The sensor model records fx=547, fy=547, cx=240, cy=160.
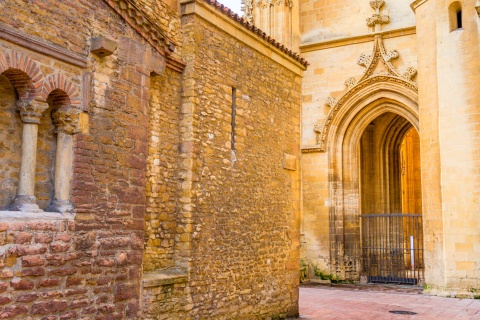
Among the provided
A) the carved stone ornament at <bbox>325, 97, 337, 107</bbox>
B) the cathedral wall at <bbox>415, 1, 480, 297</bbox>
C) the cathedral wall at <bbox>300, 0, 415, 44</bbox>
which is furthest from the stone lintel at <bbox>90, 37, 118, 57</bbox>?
the cathedral wall at <bbox>300, 0, 415, 44</bbox>

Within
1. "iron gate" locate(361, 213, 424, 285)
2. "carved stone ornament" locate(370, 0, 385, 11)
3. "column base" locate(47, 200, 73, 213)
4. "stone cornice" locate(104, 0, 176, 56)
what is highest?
"carved stone ornament" locate(370, 0, 385, 11)

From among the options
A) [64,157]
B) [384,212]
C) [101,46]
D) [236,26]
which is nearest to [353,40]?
[384,212]

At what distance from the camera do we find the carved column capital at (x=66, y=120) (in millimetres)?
5719

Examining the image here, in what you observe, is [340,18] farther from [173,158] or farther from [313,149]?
[173,158]

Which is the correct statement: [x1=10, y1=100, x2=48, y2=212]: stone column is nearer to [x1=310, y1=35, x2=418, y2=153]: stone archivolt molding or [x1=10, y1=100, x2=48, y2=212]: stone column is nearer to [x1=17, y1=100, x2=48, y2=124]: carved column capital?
[x1=17, y1=100, x2=48, y2=124]: carved column capital

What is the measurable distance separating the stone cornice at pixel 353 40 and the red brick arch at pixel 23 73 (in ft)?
43.7

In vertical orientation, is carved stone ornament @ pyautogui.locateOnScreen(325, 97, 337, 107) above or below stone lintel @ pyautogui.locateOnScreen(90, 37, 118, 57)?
above

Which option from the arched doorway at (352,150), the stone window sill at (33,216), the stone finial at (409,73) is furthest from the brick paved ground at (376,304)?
the stone finial at (409,73)

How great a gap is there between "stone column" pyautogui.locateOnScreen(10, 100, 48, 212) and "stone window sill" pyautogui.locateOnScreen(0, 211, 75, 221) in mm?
52

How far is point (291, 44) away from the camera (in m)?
17.9

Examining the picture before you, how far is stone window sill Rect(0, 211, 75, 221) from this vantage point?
16.6 feet

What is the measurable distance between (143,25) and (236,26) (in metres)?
2.34

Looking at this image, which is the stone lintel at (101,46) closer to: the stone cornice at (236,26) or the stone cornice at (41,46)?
the stone cornice at (41,46)

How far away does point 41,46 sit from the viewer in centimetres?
542
